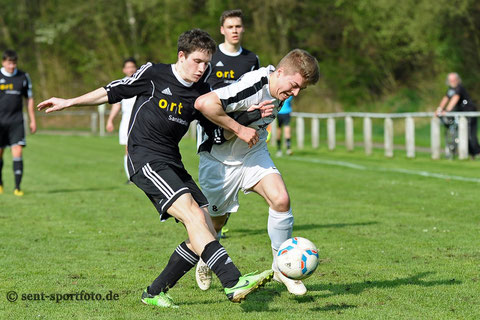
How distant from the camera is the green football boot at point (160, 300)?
576 cm

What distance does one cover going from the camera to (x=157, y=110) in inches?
233

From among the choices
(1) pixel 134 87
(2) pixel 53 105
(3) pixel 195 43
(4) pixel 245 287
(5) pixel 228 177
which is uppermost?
(3) pixel 195 43

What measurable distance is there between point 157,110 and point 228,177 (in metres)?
0.94

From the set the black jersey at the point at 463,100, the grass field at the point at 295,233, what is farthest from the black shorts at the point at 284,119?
the grass field at the point at 295,233

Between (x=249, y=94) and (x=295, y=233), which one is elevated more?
(x=249, y=94)

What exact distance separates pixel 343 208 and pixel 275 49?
116ft

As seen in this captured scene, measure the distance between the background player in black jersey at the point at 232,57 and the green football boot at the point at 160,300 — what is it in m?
4.19

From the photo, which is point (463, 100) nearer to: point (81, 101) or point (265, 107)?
point (265, 107)

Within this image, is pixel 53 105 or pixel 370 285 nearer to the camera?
pixel 53 105

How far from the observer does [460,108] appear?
2083 centimetres

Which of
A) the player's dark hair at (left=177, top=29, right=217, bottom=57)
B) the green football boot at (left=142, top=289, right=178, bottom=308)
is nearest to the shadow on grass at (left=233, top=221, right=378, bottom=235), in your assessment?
the green football boot at (left=142, top=289, right=178, bottom=308)

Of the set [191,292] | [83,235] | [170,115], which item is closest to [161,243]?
[83,235]

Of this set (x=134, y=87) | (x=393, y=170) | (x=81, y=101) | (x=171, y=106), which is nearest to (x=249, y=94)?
(x=171, y=106)

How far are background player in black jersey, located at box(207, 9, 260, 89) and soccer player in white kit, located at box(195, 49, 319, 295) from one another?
2987mm
